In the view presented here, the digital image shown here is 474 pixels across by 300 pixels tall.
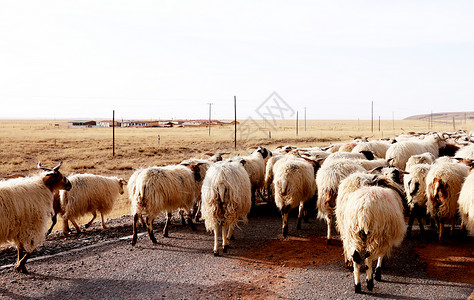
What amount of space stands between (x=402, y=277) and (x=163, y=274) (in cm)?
430

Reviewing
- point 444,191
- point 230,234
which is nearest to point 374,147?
point 444,191

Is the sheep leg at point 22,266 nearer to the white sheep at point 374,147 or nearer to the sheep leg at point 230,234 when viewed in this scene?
the sheep leg at point 230,234

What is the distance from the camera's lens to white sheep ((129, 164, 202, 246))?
848 cm

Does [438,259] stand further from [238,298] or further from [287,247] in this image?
[238,298]

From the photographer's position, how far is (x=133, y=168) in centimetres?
2292

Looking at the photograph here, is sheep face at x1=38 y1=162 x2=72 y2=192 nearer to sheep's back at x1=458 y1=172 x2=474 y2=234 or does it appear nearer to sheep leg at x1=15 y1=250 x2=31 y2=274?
sheep leg at x1=15 y1=250 x2=31 y2=274

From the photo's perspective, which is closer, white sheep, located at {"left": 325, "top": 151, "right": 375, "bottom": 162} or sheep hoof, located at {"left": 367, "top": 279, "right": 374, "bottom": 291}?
sheep hoof, located at {"left": 367, "top": 279, "right": 374, "bottom": 291}

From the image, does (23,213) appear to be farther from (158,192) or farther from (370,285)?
(370,285)

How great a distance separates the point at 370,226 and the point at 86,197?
7736 mm

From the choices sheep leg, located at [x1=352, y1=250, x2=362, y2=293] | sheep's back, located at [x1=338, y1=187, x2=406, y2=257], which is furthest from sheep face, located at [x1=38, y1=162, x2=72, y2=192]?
sheep leg, located at [x1=352, y1=250, x2=362, y2=293]

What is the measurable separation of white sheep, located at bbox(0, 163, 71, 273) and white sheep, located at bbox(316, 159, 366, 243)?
5932mm

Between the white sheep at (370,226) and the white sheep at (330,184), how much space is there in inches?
81.9

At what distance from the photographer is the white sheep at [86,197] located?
9859mm

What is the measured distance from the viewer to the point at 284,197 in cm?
915
